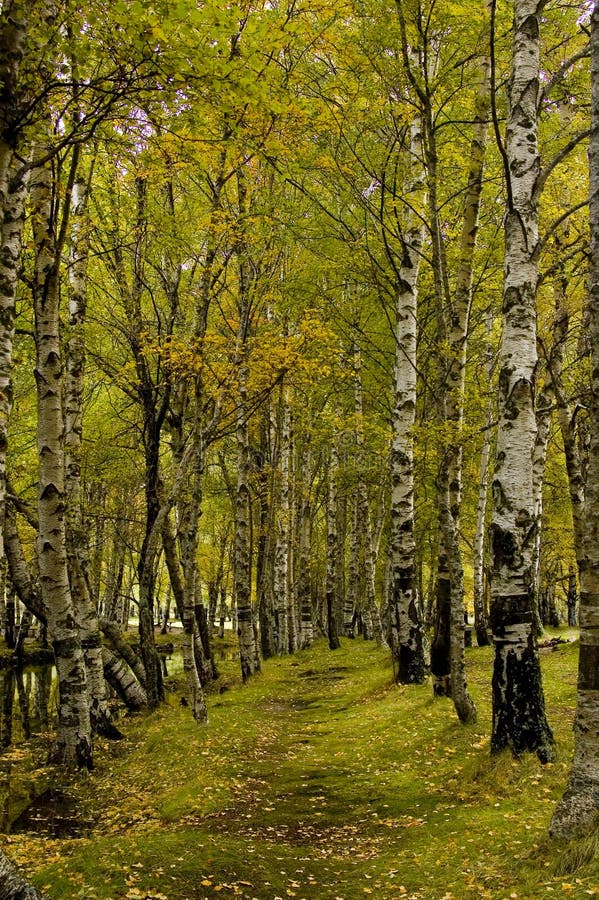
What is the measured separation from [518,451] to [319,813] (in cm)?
514

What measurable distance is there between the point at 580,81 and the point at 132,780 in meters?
14.4

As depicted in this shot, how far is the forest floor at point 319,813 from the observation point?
17.3 feet

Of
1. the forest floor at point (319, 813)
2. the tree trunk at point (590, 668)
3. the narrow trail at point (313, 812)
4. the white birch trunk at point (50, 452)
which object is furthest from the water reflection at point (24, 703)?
the tree trunk at point (590, 668)

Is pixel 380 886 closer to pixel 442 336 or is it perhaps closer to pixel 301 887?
pixel 301 887

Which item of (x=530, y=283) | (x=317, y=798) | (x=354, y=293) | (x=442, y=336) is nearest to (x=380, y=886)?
(x=317, y=798)

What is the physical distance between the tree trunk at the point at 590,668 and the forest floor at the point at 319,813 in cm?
22

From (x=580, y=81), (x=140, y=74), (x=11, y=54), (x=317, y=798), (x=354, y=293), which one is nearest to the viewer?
(x=11, y=54)

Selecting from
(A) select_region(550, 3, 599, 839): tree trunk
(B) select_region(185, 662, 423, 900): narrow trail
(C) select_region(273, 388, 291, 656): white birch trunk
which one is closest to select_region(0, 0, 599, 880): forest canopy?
(A) select_region(550, 3, 599, 839): tree trunk

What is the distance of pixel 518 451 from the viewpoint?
24.7 ft

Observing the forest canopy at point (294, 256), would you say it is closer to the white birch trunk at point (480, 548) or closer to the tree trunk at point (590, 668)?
the tree trunk at point (590, 668)

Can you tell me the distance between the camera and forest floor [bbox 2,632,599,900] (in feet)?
17.3

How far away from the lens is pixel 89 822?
793cm

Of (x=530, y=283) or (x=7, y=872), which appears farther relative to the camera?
(x=530, y=283)

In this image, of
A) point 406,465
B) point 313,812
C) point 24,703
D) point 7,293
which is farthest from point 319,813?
point 24,703
